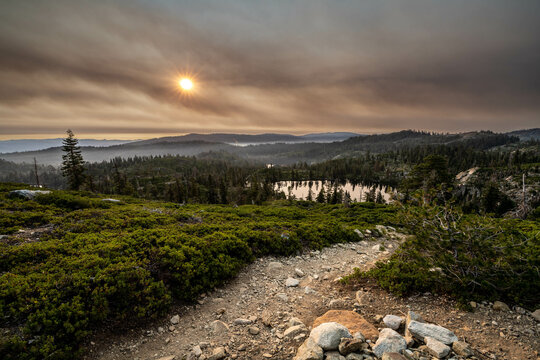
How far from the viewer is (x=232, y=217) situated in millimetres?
19891

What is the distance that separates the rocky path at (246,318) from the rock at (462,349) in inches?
124

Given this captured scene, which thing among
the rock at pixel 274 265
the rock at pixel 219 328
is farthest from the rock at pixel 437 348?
the rock at pixel 274 265

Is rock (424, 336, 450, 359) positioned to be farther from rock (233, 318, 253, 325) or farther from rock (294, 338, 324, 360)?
rock (233, 318, 253, 325)

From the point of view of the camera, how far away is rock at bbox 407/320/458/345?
17.6 ft

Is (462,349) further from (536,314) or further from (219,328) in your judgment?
(219,328)

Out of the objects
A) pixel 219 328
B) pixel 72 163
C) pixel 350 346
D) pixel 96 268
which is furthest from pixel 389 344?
pixel 72 163

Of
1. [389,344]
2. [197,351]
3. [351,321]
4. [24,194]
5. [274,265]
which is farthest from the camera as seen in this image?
[24,194]

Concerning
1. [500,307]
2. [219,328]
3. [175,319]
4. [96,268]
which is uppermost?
[96,268]

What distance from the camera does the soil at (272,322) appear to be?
5684mm

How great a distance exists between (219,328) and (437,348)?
229 inches

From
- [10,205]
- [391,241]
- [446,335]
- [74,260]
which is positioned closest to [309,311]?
[446,335]

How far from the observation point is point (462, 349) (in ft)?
16.2

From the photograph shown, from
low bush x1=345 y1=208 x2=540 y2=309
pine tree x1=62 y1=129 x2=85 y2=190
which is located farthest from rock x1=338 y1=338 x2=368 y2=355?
pine tree x1=62 y1=129 x2=85 y2=190

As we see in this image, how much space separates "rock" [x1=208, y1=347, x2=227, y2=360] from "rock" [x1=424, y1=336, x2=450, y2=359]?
508 cm
